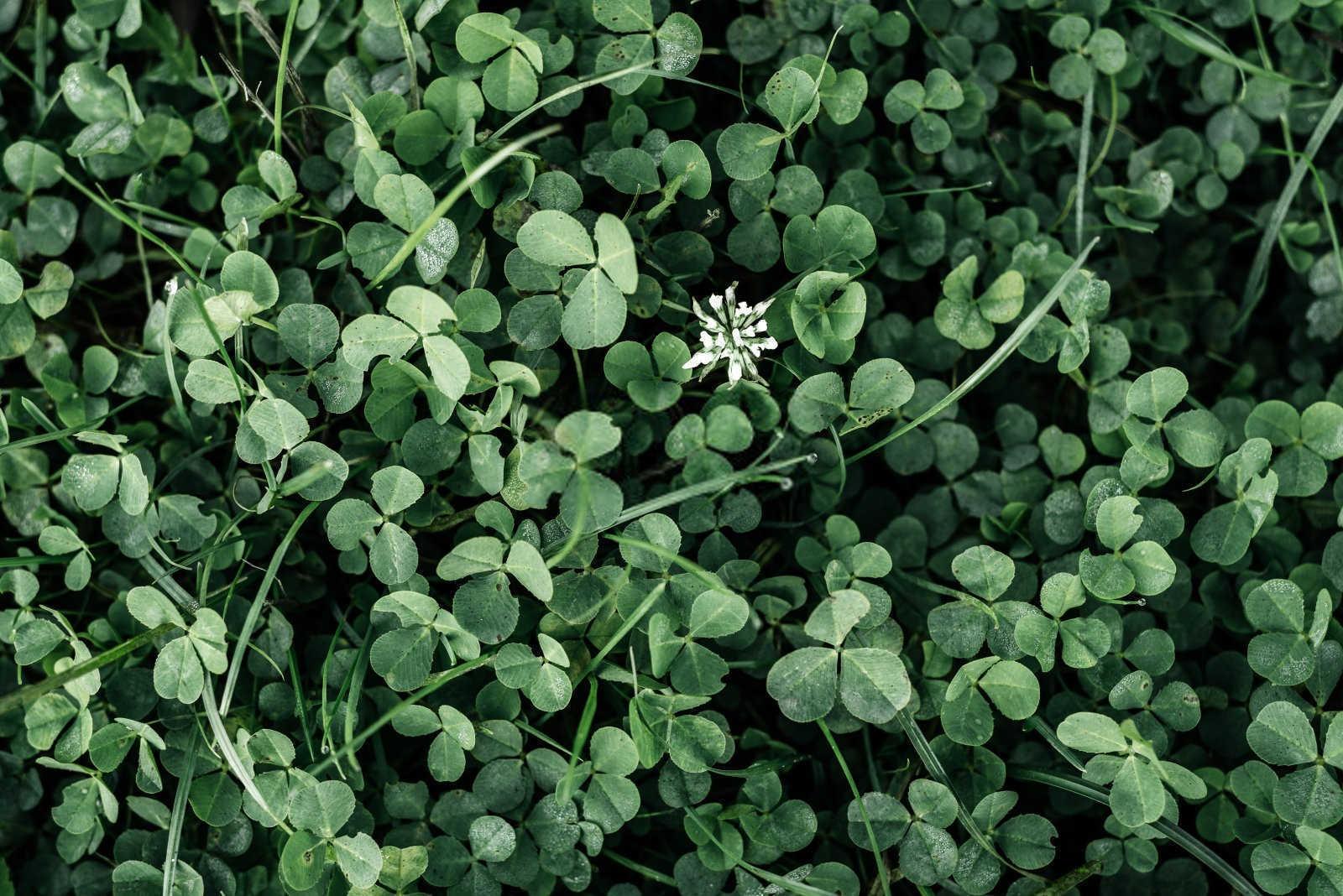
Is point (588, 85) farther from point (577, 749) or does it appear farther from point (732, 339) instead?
point (577, 749)

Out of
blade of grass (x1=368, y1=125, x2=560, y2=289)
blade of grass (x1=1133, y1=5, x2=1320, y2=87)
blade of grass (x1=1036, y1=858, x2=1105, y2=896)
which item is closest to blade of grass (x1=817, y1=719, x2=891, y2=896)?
blade of grass (x1=1036, y1=858, x2=1105, y2=896)

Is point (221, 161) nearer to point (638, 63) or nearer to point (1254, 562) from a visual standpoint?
point (638, 63)

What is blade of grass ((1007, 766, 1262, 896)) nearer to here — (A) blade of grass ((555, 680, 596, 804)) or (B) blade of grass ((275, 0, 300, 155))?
(A) blade of grass ((555, 680, 596, 804))

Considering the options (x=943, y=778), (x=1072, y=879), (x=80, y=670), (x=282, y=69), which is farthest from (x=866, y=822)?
(x=282, y=69)

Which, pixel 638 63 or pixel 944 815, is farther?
pixel 638 63

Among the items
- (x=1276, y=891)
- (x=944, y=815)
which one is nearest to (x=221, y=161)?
(x=944, y=815)
